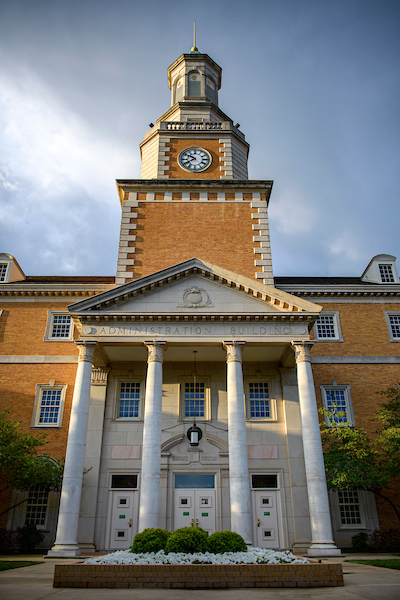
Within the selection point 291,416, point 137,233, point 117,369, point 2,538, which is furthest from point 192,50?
point 2,538

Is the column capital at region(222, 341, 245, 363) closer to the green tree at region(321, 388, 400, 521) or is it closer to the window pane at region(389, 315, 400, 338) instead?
the green tree at region(321, 388, 400, 521)

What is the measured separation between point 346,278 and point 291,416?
42.1 feet

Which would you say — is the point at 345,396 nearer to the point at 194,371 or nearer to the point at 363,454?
the point at 363,454

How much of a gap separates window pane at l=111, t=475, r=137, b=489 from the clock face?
19.7m

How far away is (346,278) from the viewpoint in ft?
110

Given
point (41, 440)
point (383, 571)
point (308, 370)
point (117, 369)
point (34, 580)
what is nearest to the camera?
point (34, 580)

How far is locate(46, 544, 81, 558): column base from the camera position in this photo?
18484 mm

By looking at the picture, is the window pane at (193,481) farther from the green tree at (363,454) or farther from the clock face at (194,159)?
the clock face at (194,159)

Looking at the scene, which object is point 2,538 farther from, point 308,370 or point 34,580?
point 308,370

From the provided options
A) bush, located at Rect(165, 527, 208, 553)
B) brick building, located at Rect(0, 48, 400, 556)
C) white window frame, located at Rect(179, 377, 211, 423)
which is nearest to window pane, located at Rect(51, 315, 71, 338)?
brick building, located at Rect(0, 48, 400, 556)

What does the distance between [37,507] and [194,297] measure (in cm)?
1353

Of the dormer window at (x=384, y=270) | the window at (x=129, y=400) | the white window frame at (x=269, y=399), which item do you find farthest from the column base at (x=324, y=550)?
the dormer window at (x=384, y=270)

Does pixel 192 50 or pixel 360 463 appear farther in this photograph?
pixel 192 50

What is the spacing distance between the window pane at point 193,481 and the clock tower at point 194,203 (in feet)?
36.1
